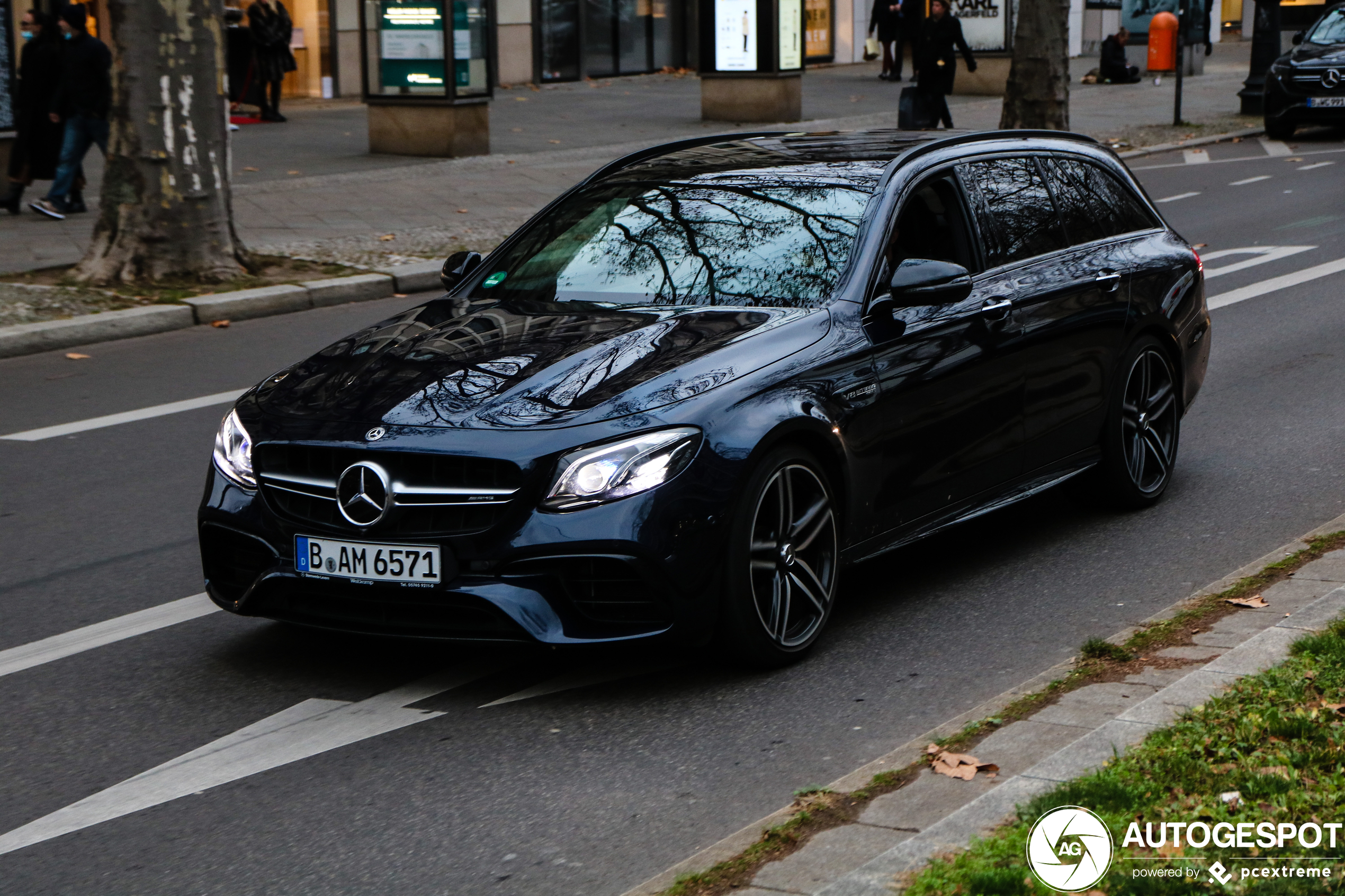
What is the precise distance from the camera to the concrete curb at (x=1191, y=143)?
24.4 meters

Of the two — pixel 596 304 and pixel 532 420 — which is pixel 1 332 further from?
pixel 532 420

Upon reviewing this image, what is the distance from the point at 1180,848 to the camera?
3.54 meters

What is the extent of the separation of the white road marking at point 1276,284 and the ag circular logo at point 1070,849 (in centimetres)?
927

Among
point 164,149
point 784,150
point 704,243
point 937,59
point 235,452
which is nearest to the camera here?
point 235,452

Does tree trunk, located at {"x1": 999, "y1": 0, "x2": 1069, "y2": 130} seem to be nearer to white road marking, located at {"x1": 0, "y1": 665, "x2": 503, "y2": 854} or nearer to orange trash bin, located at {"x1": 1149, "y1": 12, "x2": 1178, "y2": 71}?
orange trash bin, located at {"x1": 1149, "y1": 12, "x2": 1178, "y2": 71}

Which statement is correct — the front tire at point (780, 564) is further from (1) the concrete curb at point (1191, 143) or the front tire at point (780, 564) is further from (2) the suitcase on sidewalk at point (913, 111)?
(1) the concrete curb at point (1191, 143)

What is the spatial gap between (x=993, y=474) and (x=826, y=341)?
1.10 m

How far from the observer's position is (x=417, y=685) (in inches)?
202

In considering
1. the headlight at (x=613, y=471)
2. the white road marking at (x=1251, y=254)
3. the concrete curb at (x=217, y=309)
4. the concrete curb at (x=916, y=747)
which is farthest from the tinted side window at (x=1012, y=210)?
the white road marking at (x=1251, y=254)

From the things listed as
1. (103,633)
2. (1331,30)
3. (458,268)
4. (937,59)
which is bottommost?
(103,633)

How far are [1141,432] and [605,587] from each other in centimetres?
320

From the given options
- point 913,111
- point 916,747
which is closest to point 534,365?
point 916,747

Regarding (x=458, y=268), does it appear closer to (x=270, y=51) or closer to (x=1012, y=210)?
(x=1012, y=210)

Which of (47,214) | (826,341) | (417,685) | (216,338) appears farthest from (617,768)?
(47,214)
